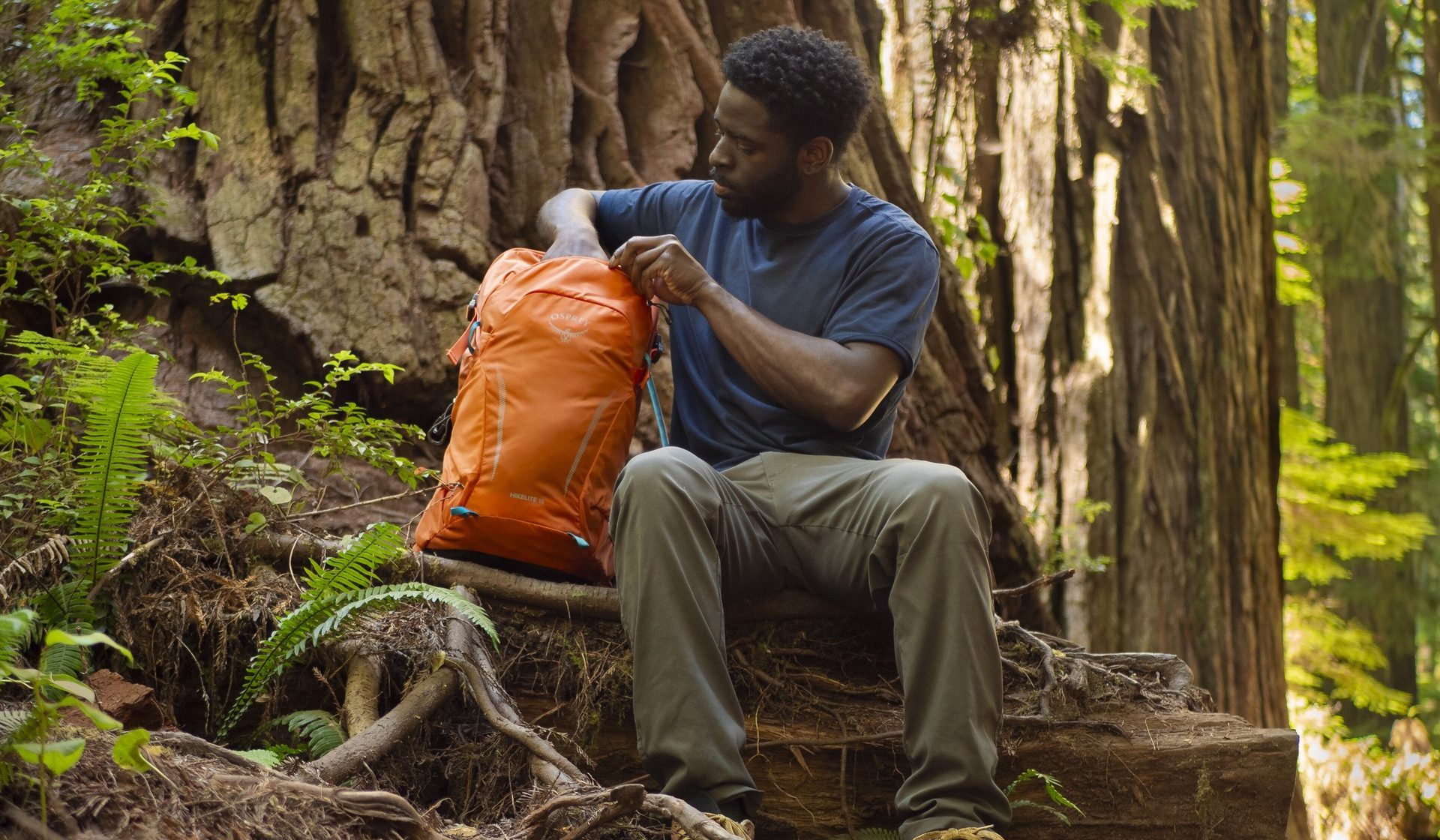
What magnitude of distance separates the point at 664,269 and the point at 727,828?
1.52 meters

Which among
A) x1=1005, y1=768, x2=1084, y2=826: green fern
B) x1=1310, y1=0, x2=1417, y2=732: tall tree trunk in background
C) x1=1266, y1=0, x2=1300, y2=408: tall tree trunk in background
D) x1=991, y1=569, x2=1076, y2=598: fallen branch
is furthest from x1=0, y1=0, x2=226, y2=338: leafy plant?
x1=1266, y1=0, x2=1300, y2=408: tall tree trunk in background

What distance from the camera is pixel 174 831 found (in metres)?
1.90

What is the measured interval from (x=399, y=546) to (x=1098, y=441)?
547 cm

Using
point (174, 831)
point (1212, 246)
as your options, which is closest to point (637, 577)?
point (174, 831)

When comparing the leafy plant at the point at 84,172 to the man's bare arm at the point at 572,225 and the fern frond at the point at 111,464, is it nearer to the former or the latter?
the fern frond at the point at 111,464

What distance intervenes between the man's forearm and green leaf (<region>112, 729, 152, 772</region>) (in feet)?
5.84

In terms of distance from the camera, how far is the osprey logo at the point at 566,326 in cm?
309

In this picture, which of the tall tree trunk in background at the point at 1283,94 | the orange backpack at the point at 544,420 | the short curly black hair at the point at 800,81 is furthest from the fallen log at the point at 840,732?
the tall tree trunk in background at the point at 1283,94

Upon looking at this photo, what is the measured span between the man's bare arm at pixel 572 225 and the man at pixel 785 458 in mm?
10

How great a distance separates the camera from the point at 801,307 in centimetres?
337

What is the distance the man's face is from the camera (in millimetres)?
3428

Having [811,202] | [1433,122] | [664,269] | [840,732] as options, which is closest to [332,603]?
[664,269]

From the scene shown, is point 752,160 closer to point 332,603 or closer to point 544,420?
point 544,420

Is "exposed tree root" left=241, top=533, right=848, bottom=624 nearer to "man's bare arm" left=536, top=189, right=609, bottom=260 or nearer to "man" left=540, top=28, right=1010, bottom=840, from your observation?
"man" left=540, top=28, right=1010, bottom=840
